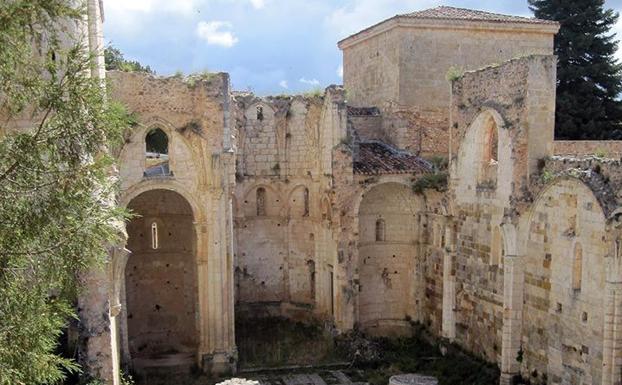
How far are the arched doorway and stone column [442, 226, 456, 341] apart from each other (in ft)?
27.0

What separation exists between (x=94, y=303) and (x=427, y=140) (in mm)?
14646

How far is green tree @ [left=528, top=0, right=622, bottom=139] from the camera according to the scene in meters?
30.2

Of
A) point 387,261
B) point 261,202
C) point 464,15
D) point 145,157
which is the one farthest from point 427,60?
point 145,157

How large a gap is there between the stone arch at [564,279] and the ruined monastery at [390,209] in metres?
0.05

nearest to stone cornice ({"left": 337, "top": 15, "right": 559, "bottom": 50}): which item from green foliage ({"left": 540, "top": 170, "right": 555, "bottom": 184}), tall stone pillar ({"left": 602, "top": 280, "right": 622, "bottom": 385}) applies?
green foliage ({"left": 540, "top": 170, "right": 555, "bottom": 184})

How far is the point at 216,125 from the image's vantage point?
61.1ft

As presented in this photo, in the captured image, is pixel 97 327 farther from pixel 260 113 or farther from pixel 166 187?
pixel 260 113

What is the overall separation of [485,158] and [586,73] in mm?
14743

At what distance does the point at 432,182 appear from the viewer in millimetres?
21219

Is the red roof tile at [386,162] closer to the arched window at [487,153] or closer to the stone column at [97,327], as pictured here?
the arched window at [487,153]

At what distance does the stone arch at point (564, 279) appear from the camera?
550 inches

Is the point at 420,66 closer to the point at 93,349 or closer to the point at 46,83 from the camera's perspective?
the point at 93,349

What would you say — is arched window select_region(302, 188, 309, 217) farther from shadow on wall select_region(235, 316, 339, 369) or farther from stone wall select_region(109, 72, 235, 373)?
stone wall select_region(109, 72, 235, 373)

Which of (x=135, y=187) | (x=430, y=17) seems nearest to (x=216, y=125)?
(x=135, y=187)
